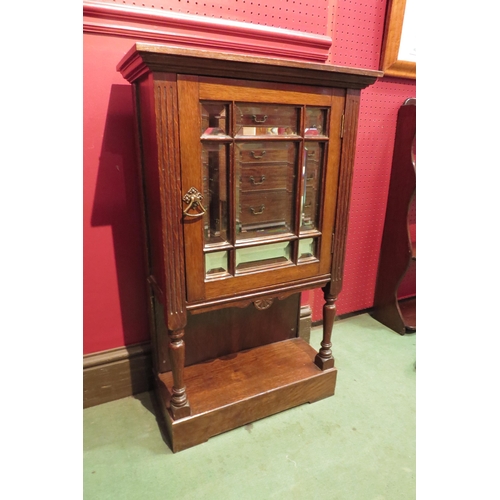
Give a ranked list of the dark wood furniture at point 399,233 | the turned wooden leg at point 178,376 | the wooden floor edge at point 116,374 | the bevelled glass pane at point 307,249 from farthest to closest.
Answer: the dark wood furniture at point 399,233, the wooden floor edge at point 116,374, the bevelled glass pane at point 307,249, the turned wooden leg at point 178,376

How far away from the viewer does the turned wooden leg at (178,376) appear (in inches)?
51.5

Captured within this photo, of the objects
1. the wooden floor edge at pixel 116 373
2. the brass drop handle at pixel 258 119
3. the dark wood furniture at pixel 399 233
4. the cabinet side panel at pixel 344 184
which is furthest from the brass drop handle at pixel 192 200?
the dark wood furniture at pixel 399 233

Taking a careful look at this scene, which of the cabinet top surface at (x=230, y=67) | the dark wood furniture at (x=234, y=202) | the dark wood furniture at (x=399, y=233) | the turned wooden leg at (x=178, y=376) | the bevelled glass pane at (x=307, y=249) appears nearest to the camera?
the cabinet top surface at (x=230, y=67)

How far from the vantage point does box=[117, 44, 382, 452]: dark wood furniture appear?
1100 millimetres

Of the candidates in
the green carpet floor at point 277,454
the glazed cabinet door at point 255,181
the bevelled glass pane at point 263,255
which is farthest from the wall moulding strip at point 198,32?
the green carpet floor at point 277,454

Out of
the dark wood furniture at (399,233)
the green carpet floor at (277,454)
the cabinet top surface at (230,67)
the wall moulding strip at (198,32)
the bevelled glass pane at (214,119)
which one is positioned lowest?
the green carpet floor at (277,454)

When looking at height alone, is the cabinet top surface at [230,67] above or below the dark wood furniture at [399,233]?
above

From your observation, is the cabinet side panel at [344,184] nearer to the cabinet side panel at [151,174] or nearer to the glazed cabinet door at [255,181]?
the glazed cabinet door at [255,181]

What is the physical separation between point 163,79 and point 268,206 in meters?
0.56

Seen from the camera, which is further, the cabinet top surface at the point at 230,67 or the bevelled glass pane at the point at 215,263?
the bevelled glass pane at the point at 215,263

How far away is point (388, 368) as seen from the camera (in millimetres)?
1907

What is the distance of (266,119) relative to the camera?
124cm

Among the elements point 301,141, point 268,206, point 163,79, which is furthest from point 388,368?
point 163,79

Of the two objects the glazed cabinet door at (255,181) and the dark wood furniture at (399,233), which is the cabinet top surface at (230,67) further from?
the dark wood furniture at (399,233)
